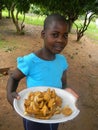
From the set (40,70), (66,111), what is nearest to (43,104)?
(66,111)

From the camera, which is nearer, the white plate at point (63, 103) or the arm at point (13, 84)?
the white plate at point (63, 103)

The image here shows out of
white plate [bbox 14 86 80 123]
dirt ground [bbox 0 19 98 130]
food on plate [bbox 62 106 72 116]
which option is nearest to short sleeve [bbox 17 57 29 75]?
white plate [bbox 14 86 80 123]

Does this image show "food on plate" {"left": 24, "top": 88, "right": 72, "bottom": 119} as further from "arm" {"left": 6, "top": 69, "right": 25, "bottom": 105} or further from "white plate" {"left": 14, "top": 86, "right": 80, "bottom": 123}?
"arm" {"left": 6, "top": 69, "right": 25, "bottom": 105}

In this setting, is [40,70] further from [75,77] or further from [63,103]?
[75,77]

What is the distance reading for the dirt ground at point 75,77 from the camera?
400 cm

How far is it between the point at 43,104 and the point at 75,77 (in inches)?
183

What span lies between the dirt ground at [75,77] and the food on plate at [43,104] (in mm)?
404

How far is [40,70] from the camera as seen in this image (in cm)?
192

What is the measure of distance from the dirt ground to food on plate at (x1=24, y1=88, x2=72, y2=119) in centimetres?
40

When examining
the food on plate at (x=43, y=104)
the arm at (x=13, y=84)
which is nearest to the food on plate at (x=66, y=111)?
the food on plate at (x=43, y=104)

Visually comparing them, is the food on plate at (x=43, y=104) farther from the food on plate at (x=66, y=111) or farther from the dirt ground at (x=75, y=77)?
the dirt ground at (x=75, y=77)

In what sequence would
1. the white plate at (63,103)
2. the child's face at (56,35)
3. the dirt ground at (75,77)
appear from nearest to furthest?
1. the white plate at (63,103)
2. the child's face at (56,35)
3. the dirt ground at (75,77)

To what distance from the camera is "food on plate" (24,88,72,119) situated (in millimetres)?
1662

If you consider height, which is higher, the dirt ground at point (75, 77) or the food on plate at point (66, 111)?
the food on plate at point (66, 111)
